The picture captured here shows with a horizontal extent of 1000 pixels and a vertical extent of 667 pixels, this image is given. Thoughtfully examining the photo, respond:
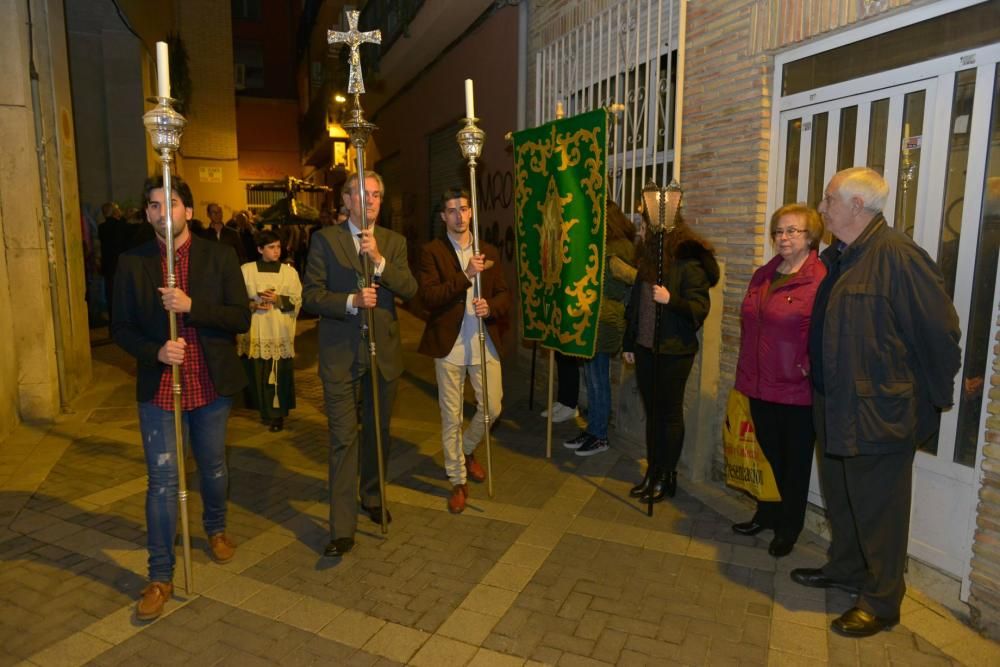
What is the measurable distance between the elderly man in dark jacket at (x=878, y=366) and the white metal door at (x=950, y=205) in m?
0.44

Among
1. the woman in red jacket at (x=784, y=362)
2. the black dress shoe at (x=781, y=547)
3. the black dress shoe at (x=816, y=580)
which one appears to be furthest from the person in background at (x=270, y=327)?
the black dress shoe at (x=816, y=580)

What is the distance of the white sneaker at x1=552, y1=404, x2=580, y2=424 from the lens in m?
7.08

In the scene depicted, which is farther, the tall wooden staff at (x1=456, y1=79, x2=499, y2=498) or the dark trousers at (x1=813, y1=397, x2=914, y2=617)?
the tall wooden staff at (x1=456, y1=79, x2=499, y2=498)

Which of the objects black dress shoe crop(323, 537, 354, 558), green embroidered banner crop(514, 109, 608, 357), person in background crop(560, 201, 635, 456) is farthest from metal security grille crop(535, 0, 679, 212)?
black dress shoe crop(323, 537, 354, 558)

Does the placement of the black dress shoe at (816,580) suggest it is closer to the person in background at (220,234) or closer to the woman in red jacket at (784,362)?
the woman in red jacket at (784,362)

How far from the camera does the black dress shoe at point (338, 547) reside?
4.16m

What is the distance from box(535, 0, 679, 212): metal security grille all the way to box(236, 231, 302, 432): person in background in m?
3.15

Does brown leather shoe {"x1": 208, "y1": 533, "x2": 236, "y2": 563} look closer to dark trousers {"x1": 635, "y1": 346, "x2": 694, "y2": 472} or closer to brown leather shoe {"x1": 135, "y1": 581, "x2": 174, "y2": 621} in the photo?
brown leather shoe {"x1": 135, "y1": 581, "x2": 174, "y2": 621}

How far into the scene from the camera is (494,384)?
200 inches

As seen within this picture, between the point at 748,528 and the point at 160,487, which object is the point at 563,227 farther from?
the point at 160,487

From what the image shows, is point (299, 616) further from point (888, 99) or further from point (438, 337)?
point (888, 99)

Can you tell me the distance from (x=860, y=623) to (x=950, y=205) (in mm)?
2172

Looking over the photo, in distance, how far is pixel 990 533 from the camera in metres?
3.42

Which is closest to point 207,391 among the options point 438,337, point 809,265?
point 438,337
